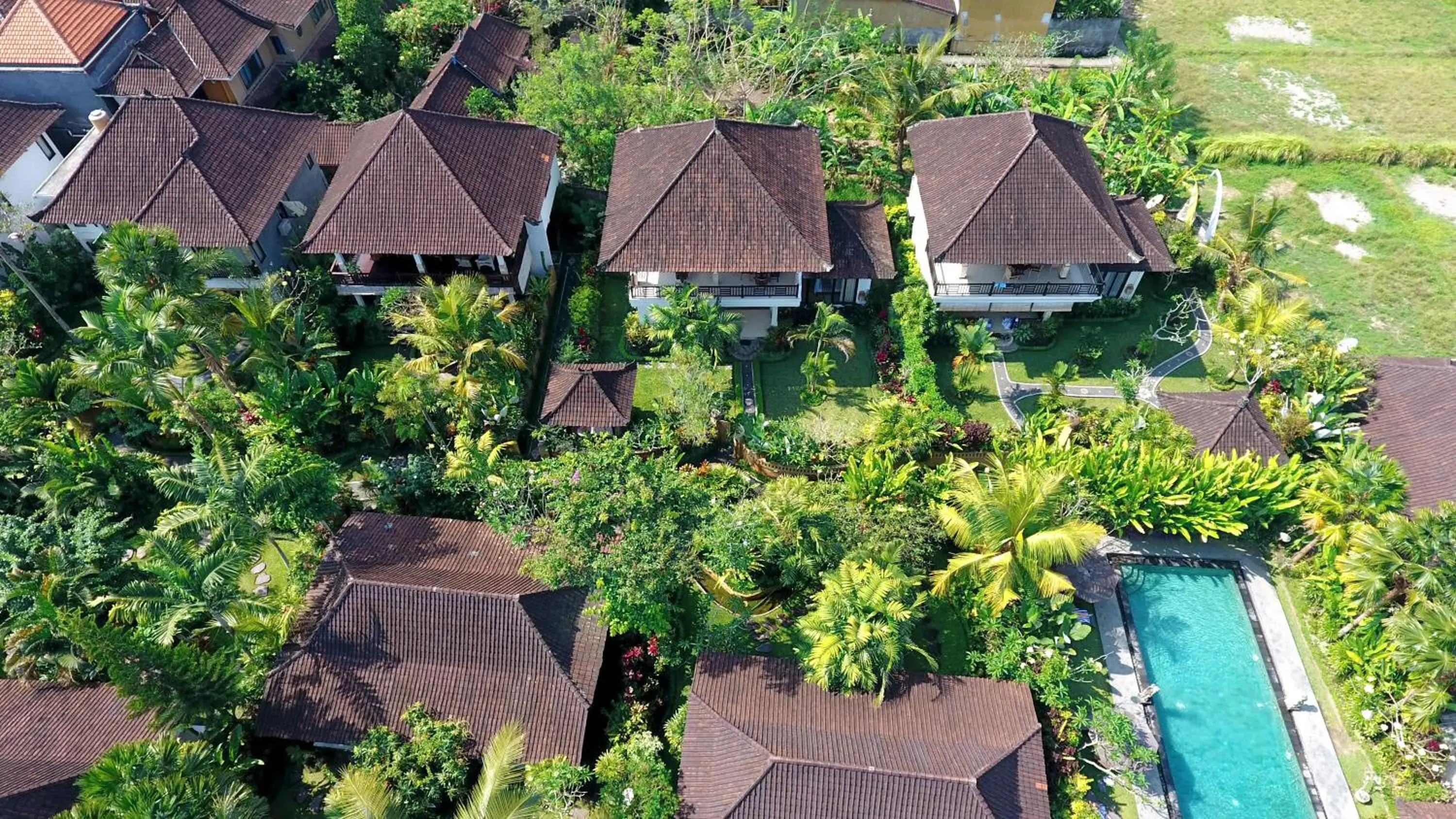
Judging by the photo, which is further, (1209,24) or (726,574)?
(1209,24)

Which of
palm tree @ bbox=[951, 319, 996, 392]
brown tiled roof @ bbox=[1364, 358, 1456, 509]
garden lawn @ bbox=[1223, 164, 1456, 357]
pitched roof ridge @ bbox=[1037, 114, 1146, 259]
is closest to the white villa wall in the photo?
palm tree @ bbox=[951, 319, 996, 392]

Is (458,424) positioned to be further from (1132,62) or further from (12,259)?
(1132,62)

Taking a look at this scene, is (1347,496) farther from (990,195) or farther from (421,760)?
(421,760)

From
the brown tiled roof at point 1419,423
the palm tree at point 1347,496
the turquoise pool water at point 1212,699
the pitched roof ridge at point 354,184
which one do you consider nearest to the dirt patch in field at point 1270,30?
the brown tiled roof at point 1419,423

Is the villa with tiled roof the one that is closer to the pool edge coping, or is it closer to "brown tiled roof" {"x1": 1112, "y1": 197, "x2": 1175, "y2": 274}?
"brown tiled roof" {"x1": 1112, "y1": 197, "x2": 1175, "y2": 274}

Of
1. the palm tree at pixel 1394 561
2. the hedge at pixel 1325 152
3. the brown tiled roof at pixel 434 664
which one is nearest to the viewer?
the brown tiled roof at pixel 434 664

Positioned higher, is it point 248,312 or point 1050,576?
point 248,312

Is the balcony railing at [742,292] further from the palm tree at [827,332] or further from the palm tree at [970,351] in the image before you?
the palm tree at [970,351]

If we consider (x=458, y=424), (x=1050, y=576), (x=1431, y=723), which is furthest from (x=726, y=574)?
(x=1431, y=723)

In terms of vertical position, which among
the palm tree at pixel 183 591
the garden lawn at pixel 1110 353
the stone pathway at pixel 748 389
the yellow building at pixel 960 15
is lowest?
the stone pathway at pixel 748 389
